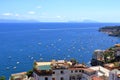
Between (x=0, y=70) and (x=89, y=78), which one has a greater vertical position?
(x=89, y=78)

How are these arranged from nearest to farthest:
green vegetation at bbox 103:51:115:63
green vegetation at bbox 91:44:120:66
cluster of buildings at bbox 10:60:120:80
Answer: cluster of buildings at bbox 10:60:120:80 < green vegetation at bbox 91:44:120:66 < green vegetation at bbox 103:51:115:63

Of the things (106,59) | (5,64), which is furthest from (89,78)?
(5,64)

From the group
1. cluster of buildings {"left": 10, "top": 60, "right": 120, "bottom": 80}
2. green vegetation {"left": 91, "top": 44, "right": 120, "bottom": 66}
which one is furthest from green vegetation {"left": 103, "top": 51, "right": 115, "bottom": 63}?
cluster of buildings {"left": 10, "top": 60, "right": 120, "bottom": 80}

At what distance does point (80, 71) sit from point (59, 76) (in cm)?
666

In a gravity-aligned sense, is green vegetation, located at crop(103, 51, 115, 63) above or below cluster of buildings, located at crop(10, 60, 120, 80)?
below

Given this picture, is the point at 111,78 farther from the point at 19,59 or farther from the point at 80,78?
the point at 19,59

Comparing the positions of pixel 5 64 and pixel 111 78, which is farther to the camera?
pixel 5 64

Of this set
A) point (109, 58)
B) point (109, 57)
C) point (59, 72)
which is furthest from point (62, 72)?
point (109, 57)

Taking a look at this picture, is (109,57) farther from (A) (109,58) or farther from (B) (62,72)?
(B) (62,72)

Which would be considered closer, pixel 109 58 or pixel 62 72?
pixel 62 72

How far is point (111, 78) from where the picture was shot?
128 ft

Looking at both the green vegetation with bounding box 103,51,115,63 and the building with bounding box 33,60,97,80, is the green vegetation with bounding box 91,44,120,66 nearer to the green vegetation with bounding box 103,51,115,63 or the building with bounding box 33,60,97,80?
the green vegetation with bounding box 103,51,115,63

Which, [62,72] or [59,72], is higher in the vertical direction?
[59,72]

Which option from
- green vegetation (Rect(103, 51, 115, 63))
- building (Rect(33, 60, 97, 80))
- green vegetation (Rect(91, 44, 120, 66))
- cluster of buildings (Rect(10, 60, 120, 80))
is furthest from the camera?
green vegetation (Rect(103, 51, 115, 63))
